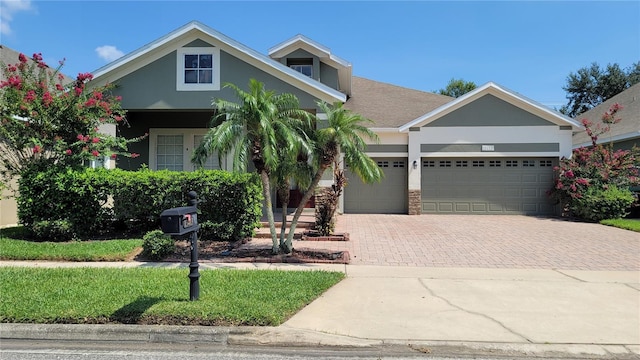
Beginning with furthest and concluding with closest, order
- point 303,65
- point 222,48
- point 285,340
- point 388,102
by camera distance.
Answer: point 388,102, point 303,65, point 222,48, point 285,340

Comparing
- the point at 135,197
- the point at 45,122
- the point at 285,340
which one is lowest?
the point at 285,340

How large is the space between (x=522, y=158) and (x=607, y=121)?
328 centimetres

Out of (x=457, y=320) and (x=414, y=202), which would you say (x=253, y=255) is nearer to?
(x=457, y=320)

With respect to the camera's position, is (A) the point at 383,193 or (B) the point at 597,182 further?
(A) the point at 383,193

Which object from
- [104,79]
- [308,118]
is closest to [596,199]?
[308,118]

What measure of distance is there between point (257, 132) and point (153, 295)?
361 centimetres

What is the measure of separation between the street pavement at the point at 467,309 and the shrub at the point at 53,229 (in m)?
1.74

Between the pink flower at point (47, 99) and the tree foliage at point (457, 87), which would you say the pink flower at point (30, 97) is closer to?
the pink flower at point (47, 99)

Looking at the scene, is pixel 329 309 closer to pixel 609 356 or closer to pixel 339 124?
pixel 609 356

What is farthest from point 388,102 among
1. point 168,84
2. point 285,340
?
point 285,340

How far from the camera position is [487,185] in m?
16.4

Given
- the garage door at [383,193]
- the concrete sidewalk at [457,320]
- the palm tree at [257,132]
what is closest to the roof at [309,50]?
the garage door at [383,193]

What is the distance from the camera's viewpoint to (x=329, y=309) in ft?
17.3

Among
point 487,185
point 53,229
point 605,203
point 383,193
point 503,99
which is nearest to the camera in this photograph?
point 53,229
